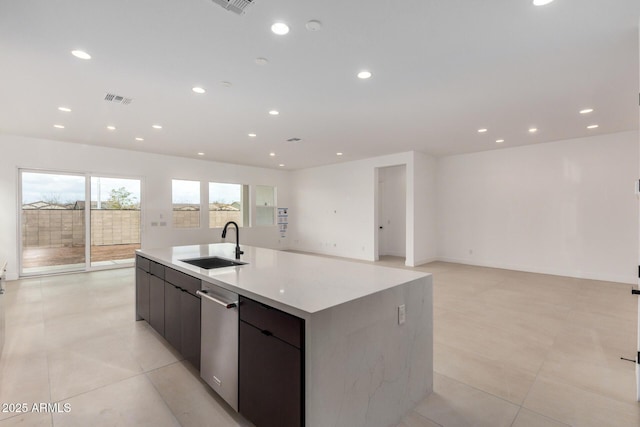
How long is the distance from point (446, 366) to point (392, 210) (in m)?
6.75

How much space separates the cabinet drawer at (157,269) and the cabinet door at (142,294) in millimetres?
184

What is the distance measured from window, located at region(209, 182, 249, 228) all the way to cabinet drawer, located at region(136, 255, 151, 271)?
193 inches

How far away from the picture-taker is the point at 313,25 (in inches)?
89.4

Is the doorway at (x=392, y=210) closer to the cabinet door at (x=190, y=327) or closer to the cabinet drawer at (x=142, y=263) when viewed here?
the cabinet drawer at (x=142, y=263)

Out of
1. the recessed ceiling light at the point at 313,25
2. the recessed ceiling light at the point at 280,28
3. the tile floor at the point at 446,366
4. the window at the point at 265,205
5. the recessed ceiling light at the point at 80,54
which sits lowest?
the tile floor at the point at 446,366

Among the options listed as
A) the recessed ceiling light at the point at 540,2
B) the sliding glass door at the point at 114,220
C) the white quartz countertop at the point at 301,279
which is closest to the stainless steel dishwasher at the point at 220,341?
the white quartz countertop at the point at 301,279

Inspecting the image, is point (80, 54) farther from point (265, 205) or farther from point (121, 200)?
point (265, 205)

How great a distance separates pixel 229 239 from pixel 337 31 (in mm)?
7358

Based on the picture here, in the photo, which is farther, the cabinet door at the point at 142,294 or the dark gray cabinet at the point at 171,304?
the cabinet door at the point at 142,294

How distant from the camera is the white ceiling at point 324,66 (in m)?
2.15

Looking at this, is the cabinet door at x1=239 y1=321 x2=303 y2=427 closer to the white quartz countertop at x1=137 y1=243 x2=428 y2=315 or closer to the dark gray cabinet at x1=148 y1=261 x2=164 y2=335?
the white quartz countertop at x1=137 y1=243 x2=428 y2=315

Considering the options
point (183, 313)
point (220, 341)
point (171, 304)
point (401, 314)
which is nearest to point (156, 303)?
point (171, 304)

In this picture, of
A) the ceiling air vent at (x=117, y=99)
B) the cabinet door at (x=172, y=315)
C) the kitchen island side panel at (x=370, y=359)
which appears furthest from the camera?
the ceiling air vent at (x=117, y=99)

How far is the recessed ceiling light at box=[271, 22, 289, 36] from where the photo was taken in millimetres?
2275
